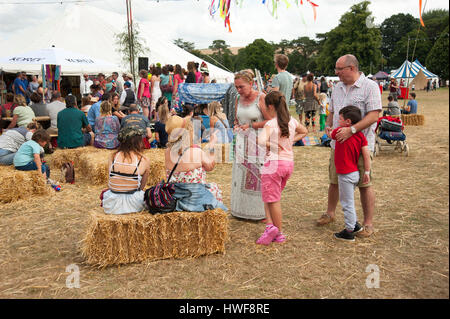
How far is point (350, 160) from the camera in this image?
4301 millimetres

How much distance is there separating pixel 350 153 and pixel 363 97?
0.69m

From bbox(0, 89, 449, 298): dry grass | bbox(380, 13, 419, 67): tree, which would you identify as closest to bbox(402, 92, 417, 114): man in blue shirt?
bbox(0, 89, 449, 298): dry grass

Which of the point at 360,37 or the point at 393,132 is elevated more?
the point at 360,37

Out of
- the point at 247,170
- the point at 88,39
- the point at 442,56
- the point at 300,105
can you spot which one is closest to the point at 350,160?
the point at 247,170

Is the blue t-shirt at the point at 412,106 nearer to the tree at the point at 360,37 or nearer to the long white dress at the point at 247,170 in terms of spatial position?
the long white dress at the point at 247,170

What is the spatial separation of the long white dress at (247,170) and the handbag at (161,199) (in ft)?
4.18

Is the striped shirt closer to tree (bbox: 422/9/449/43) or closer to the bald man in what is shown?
the bald man

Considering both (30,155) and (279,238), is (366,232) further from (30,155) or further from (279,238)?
(30,155)

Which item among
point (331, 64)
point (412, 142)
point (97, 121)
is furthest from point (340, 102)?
point (331, 64)

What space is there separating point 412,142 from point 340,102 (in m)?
7.82

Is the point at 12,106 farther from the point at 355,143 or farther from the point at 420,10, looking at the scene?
the point at 420,10

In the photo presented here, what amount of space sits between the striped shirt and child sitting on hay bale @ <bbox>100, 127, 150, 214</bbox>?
2.37 metres

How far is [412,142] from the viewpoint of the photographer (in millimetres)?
11312

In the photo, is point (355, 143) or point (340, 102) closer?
point (355, 143)
